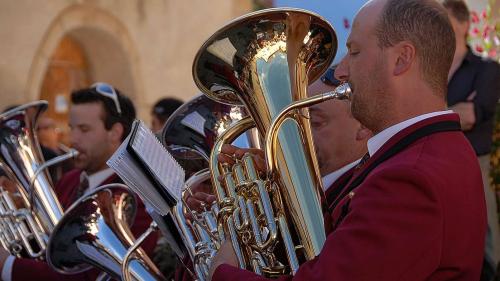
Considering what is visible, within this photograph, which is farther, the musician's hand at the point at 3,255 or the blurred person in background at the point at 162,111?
the blurred person in background at the point at 162,111

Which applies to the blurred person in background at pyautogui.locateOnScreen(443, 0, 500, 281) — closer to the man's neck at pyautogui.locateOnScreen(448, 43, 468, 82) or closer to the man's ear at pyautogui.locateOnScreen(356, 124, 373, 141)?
the man's neck at pyautogui.locateOnScreen(448, 43, 468, 82)

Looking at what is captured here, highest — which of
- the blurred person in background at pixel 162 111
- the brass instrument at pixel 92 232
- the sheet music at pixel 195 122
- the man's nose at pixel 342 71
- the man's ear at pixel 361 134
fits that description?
the man's nose at pixel 342 71

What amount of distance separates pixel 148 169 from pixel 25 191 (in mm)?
1955

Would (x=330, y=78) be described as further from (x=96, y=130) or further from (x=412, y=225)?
(x=96, y=130)

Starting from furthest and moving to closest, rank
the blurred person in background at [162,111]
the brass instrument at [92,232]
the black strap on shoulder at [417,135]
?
the blurred person in background at [162,111]
the brass instrument at [92,232]
the black strap on shoulder at [417,135]

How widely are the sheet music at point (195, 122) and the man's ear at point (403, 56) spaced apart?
1414 millimetres

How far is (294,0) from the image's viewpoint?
4488 mm

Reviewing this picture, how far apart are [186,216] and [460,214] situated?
3.79 ft

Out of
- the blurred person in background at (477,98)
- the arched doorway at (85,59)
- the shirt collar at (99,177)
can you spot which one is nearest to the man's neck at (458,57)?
the blurred person in background at (477,98)

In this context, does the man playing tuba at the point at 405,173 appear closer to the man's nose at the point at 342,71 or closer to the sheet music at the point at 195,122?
the man's nose at the point at 342,71

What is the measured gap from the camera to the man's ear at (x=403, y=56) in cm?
238

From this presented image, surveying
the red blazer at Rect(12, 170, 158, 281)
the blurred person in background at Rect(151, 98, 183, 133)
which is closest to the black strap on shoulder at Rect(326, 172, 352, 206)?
the red blazer at Rect(12, 170, 158, 281)

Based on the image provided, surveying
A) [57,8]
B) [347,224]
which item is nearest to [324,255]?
[347,224]

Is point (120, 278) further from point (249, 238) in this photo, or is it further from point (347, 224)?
point (347, 224)
